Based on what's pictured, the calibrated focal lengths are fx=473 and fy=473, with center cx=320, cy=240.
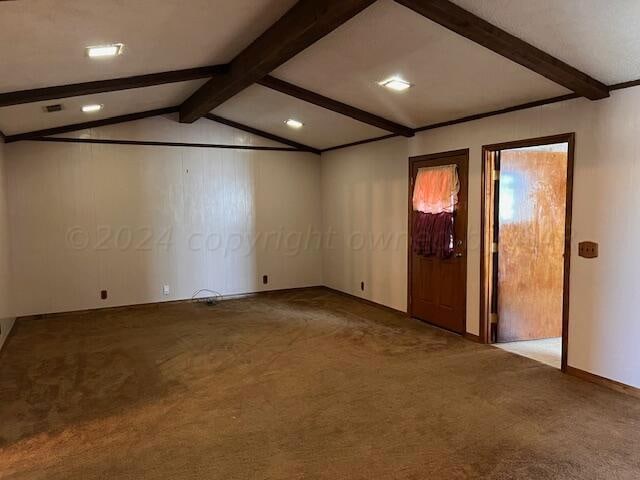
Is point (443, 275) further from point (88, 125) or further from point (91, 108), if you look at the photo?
point (88, 125)

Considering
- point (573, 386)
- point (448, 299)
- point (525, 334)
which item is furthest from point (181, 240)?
point (573, 386)

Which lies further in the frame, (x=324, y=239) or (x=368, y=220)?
(x=324, y=239)

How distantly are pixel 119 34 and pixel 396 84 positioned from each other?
2291 millimetres

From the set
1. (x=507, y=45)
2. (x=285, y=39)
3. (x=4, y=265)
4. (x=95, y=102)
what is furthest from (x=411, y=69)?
(x=4, y=265)

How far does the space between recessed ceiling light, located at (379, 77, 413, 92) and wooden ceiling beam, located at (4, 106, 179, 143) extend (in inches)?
124

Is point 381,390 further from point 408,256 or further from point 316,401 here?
point 408,256

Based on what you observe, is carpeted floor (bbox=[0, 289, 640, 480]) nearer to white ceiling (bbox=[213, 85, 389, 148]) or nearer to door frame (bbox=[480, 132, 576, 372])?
door frame (bbox=[480, 132, 576, 372])

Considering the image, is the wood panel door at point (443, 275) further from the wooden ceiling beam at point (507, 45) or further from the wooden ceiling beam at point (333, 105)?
the wooden ceiling beam at point (507, 45)

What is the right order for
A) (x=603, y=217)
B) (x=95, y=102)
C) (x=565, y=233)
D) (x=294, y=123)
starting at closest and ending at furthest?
(x=603, y=217) < (x=565, y=233) < (x=95, y=102) < (x=294, y=123)

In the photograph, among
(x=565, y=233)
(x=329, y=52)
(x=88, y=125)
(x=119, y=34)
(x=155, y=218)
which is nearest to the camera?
(x=119, y=34)

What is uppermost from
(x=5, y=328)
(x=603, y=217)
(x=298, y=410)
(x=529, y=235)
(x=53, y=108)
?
(x=53, y=108)

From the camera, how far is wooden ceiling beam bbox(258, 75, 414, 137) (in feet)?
15.0

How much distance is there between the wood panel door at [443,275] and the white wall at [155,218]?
2354mm

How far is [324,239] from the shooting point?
7570 mm
